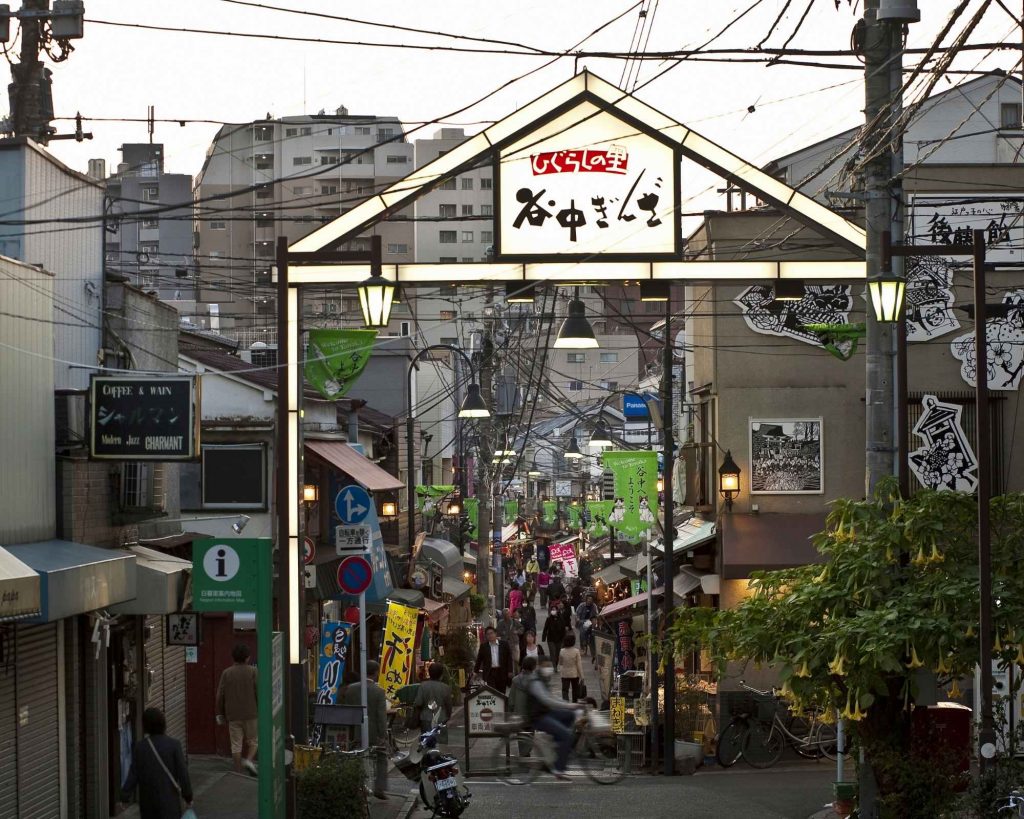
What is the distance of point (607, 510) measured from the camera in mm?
40594

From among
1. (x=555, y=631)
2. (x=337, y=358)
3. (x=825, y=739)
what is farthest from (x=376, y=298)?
(x=555, y=631)

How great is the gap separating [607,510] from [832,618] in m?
28.0

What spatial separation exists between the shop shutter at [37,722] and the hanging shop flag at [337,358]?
4004mm

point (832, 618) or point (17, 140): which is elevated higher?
point (17, 140)

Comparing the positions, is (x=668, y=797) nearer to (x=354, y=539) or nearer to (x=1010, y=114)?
(x=354, y=539)

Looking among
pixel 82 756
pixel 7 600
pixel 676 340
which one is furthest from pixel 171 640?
pixel 676 340

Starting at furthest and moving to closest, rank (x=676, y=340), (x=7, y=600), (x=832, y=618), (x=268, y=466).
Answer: (x=676, y=340)
(x=268, y=466)
(x=832, y=618)
(x=7, y=600)

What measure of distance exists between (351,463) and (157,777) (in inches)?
658

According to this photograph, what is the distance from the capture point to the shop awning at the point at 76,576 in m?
12.5

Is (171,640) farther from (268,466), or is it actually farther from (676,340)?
(676,340)

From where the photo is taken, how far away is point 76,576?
13.1 metres

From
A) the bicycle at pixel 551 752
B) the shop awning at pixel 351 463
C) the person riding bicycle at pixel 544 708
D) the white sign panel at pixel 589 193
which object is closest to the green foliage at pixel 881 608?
the white sign panel at pixel 589 193

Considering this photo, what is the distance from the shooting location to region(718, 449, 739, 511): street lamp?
2573cm

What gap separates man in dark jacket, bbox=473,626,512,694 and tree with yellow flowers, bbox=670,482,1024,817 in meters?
15.3
